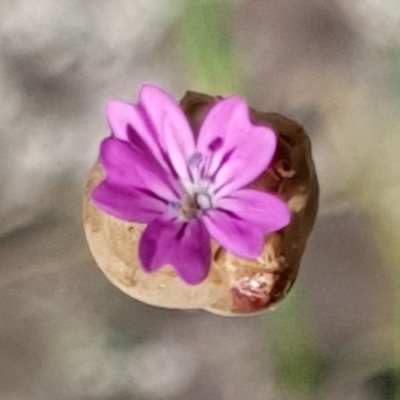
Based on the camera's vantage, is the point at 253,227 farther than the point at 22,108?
No

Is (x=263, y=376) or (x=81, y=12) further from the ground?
(x=81, y=12)

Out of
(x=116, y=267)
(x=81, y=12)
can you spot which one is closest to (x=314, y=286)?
(x=116, y=267)

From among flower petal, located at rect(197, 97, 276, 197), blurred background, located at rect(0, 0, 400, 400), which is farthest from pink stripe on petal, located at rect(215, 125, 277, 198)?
blurred background, located at rect(0, 0, 400, 400)

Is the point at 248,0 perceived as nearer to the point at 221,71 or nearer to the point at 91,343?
the point at 221,71

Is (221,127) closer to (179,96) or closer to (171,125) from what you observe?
(171,125)

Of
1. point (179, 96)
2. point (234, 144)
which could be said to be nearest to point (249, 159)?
point (234, 144)

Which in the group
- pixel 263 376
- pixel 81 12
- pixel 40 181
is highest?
pixel 81 12

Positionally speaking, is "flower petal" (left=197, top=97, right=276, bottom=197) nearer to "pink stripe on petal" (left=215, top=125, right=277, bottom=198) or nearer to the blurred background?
"pink stripe on petal" (left=215, top=125, right=277, bottom=198)

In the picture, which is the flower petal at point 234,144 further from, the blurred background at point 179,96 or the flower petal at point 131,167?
the blurred background at point 179,96
